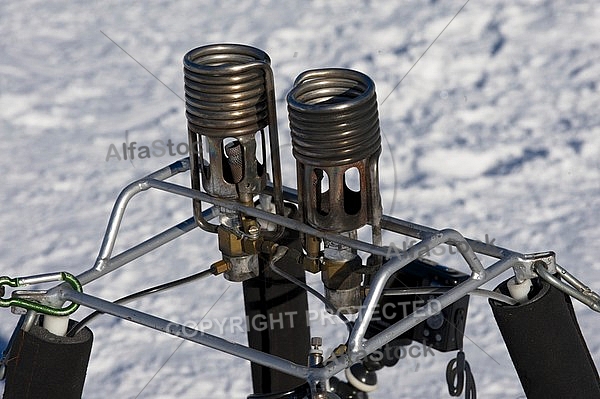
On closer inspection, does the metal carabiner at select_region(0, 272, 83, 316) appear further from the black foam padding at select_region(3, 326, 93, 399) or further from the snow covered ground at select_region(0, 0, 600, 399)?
the snow covered ground at select_region(0, 0, 600, 399)

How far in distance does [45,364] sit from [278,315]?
594 mm

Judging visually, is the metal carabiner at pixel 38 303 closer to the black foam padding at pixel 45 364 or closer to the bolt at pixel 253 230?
the black foam padding at pixel 45 364

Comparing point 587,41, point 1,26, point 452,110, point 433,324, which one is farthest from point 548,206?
point 1,26

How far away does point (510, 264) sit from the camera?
2.05 meters

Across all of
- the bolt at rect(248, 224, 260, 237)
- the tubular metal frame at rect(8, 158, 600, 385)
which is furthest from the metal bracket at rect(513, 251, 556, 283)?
the bolt at rect(248, 224, 260, 237)

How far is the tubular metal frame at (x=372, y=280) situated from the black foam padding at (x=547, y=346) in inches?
1.9

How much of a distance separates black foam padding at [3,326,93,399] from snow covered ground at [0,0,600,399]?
115 cm

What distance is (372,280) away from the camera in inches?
77.0

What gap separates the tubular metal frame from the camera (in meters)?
1.87

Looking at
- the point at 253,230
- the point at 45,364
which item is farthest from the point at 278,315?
the point at 45,364

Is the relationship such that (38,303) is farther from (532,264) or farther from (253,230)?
(532,264)

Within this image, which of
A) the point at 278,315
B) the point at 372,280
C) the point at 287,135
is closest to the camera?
the point at 372,280

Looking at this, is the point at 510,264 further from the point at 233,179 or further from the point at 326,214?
the point at 233,179

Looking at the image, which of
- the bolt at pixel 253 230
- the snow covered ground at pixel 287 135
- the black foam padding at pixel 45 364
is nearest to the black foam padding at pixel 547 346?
the bolt at pixel 253 230
